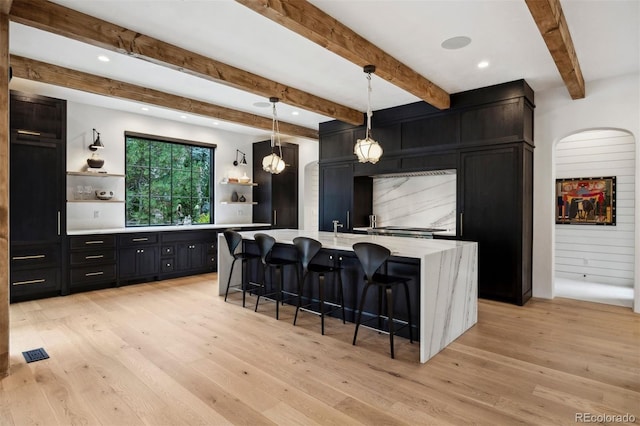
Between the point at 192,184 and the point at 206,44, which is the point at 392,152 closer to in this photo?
the point at 206,44

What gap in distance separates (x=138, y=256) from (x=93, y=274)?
0.67 metres

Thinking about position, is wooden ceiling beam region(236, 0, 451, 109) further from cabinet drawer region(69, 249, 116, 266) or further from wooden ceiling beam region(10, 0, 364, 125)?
cabinet drawer region(69, 249, 116, 266)

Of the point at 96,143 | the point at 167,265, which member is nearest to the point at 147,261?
the point at 167,265

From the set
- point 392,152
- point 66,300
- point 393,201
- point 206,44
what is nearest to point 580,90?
point 392,152

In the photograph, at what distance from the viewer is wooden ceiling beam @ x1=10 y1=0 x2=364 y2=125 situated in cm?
280

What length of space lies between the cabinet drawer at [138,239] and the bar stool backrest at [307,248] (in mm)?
3227

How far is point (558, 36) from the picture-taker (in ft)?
9.39

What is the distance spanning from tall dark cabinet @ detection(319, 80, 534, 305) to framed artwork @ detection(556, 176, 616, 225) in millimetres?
1645

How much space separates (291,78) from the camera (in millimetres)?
4512

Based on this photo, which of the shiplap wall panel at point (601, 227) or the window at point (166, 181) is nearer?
the shiplap wall panel at point (601, 227)

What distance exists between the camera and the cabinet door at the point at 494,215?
15.1 ft

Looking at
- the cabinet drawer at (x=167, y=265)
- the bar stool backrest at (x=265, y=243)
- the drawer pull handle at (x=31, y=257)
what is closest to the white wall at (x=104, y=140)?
the drawer pull handle at (x=31, y=257)

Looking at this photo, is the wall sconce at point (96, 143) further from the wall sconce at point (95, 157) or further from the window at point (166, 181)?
the window at point (166, 181)

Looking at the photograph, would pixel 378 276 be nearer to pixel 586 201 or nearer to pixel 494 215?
pixel 494 215
